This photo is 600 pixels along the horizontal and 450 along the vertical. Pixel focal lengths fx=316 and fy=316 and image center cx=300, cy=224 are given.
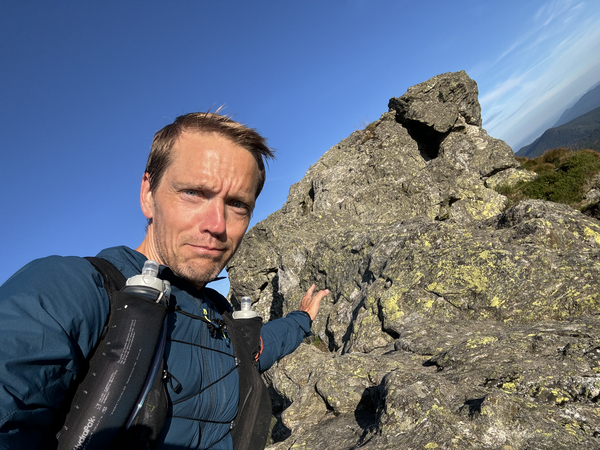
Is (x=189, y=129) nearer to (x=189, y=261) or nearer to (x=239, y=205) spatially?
(x=239, y=205)

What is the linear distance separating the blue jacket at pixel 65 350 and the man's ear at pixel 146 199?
576mm

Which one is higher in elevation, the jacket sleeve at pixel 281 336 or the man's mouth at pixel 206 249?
the man's mouth at pixel 206 249

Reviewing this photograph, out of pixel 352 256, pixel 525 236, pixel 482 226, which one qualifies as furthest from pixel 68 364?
pixel 482 226

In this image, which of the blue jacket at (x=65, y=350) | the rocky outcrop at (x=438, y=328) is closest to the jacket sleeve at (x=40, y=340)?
the blue jacket at (x=65, y=350)

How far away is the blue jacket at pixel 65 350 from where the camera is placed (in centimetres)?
170

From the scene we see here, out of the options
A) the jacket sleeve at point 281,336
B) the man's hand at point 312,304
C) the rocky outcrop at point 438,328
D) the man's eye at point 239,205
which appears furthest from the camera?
the man's hand at point 312,304

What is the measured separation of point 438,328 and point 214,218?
6.07m

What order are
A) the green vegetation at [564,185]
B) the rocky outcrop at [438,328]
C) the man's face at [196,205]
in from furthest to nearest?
the green vegetation at [564,185], the rocky outcrop at [438,328], the man's face at [196,205]

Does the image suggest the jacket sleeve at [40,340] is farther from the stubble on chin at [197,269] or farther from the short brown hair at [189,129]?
the short brown hair at [189,129]

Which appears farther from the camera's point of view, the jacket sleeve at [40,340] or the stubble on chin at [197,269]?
the stubble on chin at [197,269]

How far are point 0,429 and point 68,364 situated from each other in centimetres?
39

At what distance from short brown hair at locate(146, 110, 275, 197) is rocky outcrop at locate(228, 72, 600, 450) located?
152 inches

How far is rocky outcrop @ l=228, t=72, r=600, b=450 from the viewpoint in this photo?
12.8 ft

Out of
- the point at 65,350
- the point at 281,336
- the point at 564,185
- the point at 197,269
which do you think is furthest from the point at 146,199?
the point at 564,185
